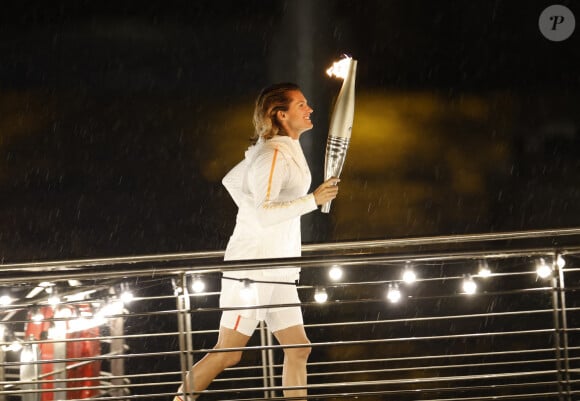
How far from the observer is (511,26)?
5961 millimetres

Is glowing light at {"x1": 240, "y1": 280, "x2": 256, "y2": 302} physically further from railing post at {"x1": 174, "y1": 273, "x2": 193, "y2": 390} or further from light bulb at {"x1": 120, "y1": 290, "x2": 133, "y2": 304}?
light bulb at {"x1": 120, "y1": 290, "x2": 133, "y2": 304}

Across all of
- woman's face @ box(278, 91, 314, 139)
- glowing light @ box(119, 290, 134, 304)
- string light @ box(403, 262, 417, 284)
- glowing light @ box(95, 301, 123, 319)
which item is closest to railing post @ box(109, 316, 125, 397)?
glowing light @ box(95, 301, 123, 319)

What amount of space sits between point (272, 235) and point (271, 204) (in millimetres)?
→ 183

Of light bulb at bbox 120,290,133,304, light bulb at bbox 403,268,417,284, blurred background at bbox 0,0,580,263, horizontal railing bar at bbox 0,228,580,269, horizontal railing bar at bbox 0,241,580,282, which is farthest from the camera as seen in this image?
blurred background at bbox 0,0,580,263

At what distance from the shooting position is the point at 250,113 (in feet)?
20.4

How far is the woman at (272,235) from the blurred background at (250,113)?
2341 mm

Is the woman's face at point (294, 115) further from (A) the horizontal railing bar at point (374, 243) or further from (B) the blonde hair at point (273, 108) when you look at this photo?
(A) the horizontal railing bar at point (374, 243)

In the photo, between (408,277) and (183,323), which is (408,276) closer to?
(408,277)

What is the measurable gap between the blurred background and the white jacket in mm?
2379

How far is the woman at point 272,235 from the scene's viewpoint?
352cm

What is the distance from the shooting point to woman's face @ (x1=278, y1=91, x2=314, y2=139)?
370 cm

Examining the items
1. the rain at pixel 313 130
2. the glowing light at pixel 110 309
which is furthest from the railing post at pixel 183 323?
the rain at pixel 313 130

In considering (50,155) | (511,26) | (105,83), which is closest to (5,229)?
(50,155)

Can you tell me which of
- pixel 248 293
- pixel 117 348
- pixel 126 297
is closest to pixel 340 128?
pixel 248 293
